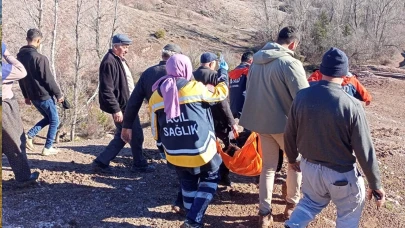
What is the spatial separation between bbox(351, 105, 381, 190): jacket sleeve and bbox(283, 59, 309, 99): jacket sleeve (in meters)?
0.78

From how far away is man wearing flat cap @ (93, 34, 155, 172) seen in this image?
18.3 ft

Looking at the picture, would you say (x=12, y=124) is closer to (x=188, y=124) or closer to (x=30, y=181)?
(x=30, y=181)

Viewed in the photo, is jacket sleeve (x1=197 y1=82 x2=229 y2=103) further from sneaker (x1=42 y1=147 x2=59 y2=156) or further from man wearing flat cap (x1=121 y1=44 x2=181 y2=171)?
sneaker (x1=42 y1=147 x2=59 y2=156)

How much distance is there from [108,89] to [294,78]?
90.7 inches

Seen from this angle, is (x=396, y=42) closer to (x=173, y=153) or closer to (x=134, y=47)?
(x=134, y=47)

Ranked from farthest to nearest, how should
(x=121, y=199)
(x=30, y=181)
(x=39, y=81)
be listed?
(x=39, y=81)
(x=30, y=181)
(x=121, y=199)

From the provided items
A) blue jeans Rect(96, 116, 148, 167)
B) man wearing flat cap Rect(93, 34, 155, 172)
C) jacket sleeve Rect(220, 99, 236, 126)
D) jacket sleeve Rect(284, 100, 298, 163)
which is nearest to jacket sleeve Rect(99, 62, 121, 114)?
man wearing flat cap Rect(93, 34, 155, 172)

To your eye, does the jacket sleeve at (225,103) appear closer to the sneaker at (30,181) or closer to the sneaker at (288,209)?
the sneaker at (288,209)

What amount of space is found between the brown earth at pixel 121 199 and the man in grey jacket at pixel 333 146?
114 centimetres

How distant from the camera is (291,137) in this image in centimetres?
387

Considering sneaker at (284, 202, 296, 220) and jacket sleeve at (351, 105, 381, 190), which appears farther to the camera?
sneaker at (284, 202, 296, 220)

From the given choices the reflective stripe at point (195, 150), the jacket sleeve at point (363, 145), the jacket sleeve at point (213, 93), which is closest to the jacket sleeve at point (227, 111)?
the jacket sleeve at point (213, 93)

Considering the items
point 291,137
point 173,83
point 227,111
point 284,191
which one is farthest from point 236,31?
point 291,137

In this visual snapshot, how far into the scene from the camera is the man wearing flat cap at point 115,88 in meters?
5.59
